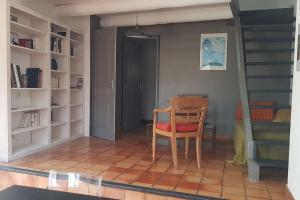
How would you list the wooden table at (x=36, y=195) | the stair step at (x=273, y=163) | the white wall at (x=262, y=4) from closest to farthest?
the wooden table at (x=36, y=195) → the stair step at (x=273, y=163) → the white wall at (x=262, y=4)

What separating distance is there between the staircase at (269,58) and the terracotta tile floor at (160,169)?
29cm

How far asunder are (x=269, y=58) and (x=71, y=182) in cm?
459

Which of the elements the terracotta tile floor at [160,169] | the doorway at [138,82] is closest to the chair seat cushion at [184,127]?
the terracotta tile floor at [160,169]

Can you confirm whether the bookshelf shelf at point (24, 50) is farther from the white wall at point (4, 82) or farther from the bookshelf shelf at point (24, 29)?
the bookshelf shelf at point (24, 29)

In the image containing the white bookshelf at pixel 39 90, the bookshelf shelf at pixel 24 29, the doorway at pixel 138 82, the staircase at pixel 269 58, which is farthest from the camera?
the doorway at pixel 138 82

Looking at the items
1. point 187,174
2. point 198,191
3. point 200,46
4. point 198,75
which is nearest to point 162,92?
point 198,75

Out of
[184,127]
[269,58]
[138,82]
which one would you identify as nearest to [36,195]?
[184,127]

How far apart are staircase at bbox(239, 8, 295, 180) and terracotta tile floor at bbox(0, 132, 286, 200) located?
0.29m

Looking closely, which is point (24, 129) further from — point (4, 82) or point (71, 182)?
point (71, 182)

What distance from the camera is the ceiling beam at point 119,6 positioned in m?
3.95

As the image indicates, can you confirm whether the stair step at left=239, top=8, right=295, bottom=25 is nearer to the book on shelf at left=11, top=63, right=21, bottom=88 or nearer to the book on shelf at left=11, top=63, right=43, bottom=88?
the book on shelf at left=11, top=63, right=43, bottom=88

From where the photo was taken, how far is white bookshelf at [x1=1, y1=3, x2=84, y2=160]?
3.74 m

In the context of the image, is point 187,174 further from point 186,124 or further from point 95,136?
point 95,136

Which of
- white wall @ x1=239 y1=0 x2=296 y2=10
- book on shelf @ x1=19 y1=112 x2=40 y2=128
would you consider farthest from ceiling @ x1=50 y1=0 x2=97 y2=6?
white wall @ x1=239 y1=0 x2=296 y2=10
